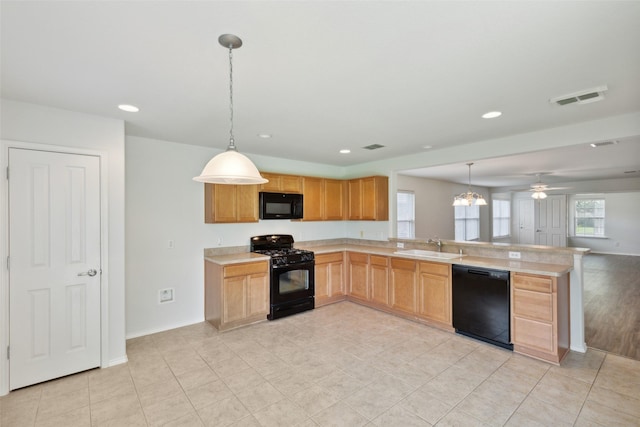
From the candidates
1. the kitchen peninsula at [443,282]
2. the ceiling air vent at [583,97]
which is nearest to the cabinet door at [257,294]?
the kitchen peninsula at [443,282]

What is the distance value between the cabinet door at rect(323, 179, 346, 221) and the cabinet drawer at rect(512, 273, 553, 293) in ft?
10.1

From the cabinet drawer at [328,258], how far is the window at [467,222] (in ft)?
19.5

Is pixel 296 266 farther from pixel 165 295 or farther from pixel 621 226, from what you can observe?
pixel 621 226

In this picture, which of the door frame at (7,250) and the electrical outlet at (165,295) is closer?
the door frame at (7,250)

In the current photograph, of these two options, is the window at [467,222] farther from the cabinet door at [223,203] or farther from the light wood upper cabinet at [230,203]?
the cabinet door at [223,203]

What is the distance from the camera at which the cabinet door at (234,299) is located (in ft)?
12.4

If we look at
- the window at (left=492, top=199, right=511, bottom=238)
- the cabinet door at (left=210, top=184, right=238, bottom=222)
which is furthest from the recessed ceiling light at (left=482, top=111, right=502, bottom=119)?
the window at (left=492, top=199, right=511, bottom=238)

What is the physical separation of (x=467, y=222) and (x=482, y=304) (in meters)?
7.28

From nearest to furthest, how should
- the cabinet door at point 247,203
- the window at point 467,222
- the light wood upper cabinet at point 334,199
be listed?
1. the cabinet door at point 247,203
2. the light wood upper cabinet at point 334,199
3. the window at point 467,222

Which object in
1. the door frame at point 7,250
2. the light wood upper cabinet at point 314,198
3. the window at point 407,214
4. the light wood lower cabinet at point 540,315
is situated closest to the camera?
the door frame at point 7,250

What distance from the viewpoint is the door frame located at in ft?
8.30

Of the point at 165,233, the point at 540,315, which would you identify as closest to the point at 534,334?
the point at 540,315

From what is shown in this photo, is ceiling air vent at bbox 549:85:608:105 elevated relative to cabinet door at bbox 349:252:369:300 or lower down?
elevated

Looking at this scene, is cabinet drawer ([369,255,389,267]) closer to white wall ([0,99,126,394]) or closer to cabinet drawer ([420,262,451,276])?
cabinet drawer ([420,262,451,276])
